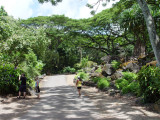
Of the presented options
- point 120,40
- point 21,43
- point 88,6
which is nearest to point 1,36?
point 21,43

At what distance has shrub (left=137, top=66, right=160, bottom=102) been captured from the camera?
716cm

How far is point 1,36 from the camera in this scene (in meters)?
10.4

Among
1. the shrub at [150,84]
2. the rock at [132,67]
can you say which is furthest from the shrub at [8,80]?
the rock at [132,67]

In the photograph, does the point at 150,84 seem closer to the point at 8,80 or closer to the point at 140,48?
the point at 8,80

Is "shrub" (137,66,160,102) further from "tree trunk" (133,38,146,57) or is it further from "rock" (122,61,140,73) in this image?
"tree trunk" (133,38,146,57)

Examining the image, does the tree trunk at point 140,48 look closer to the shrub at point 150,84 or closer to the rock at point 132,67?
the rock at point 132,67

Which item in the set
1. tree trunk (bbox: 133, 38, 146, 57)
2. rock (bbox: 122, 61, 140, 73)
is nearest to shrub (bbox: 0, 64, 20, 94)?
rock (bbox: 122, 61, 140, 73)

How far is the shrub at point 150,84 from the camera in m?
7.16

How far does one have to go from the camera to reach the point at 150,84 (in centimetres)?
732

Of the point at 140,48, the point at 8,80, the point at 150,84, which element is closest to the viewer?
the point at 150,84

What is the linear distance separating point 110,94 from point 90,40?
729 inches

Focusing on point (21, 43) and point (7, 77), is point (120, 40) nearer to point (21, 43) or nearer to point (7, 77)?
point (21, 43)

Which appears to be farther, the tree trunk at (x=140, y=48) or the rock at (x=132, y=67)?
the tree trunk at (x=140, y=48)

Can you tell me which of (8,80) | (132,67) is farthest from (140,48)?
(8,80)
